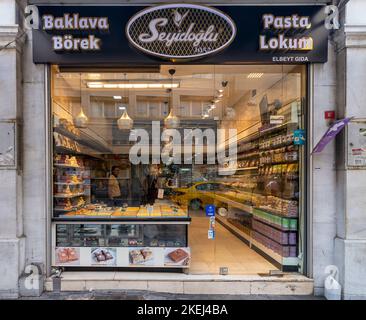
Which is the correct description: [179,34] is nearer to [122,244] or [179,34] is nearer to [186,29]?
[186,29]

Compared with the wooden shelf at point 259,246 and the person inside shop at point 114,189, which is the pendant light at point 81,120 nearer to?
the person inside shop at point 114,189

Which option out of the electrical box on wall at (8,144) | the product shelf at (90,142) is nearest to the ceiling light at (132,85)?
the product shelf at (90,142)

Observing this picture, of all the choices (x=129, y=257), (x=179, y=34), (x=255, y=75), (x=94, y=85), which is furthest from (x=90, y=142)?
(x=255, y=75)

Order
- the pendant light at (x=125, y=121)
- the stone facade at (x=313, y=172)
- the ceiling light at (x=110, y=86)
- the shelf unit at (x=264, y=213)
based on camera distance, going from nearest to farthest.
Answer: the stone facade at (x=313, y=172), the shelf unit at (x=264, y=213), the ceiling light at (x=110, y=86), the pendant light at (x=125, y=121)

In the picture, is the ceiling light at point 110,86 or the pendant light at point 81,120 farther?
the pendant light at point 81,120

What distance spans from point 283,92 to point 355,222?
2857mm

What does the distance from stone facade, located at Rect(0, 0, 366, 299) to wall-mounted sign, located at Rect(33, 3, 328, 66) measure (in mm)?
277

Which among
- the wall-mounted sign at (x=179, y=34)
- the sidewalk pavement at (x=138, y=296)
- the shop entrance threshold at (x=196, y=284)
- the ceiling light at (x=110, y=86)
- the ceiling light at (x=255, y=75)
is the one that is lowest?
the sidewalk pavement at (x=138, y=296)

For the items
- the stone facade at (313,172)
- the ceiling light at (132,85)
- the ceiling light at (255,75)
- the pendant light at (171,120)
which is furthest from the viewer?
the pendant light at (171,120)

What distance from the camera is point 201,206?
6.69 m

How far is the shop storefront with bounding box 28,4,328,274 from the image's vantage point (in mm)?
4852

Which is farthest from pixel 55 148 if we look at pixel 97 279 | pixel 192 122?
pixel 192 122

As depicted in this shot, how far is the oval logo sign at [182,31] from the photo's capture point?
15.9ft

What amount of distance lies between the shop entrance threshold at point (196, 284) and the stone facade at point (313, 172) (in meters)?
0.34
